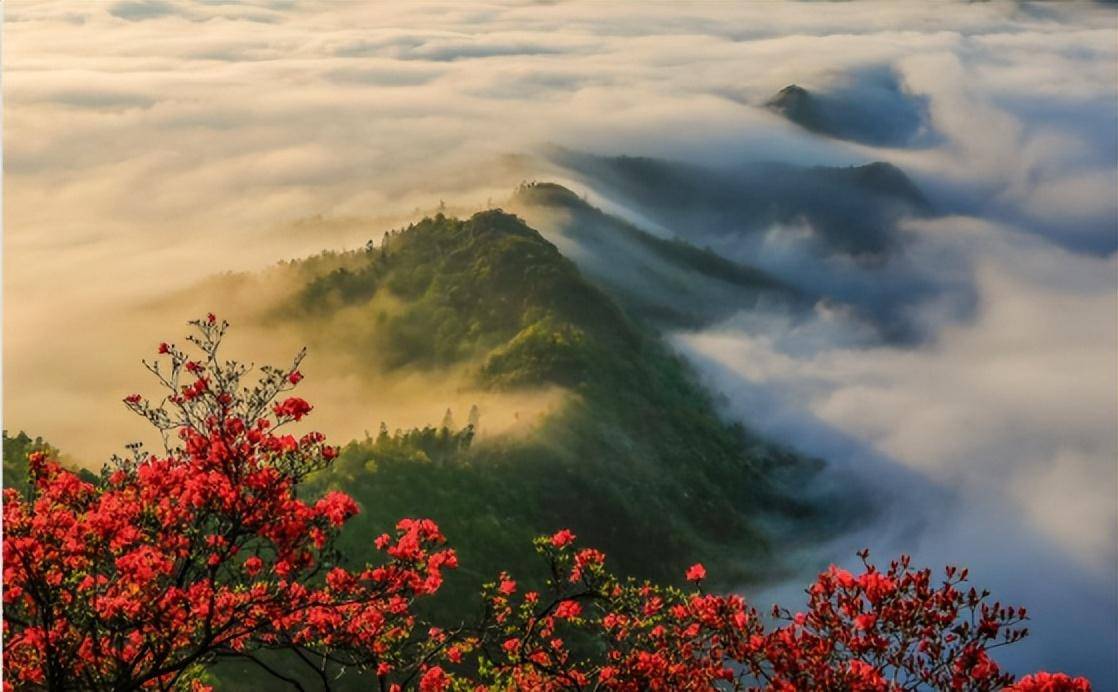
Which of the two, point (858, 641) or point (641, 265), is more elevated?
point (858, 641)

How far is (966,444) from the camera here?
345ft

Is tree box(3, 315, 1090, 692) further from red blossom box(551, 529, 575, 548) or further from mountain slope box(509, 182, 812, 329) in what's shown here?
mountain slope box(509, 182, 812, 329)

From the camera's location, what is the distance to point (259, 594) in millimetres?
12023

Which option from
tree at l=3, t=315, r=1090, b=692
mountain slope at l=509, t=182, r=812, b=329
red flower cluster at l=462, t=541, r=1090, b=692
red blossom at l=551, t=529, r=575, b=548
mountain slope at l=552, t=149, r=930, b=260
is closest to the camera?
red flower cluster at l=462, t=541, r=1090, b=692

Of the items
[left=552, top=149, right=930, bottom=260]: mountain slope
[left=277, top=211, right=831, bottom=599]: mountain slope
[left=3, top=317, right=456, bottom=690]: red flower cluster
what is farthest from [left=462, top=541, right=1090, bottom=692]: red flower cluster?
[left=552, top=149, right=930, bottom=260]: mountain slope

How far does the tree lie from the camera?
37.1 feet

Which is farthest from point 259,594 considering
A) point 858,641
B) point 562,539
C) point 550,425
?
point 550,425

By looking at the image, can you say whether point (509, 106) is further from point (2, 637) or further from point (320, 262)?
point (2, 637)

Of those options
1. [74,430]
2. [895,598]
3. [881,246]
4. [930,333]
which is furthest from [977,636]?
[881,246]

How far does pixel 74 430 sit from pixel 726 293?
70166 mm

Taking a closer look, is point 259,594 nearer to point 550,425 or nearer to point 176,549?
point 176,549

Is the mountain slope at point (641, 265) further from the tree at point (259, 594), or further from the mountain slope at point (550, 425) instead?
the tree at point (259, 594)

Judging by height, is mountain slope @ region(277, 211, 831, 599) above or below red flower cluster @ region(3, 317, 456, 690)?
below

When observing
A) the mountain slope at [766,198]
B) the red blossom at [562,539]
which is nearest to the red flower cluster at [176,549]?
the red blossom at [562,539]
